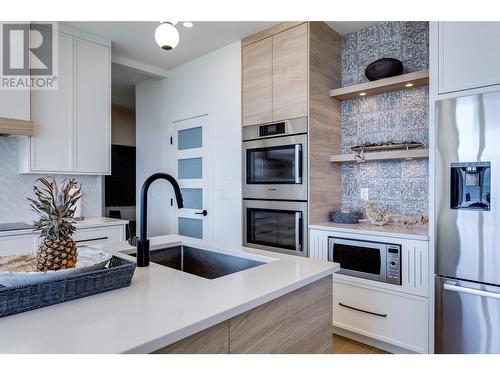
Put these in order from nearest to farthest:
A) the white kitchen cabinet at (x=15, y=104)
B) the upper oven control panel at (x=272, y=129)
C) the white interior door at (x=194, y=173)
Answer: the white kitchen cabinet at (x=15, y=104) → the upper oven control panel at (x=272, y=129) → the white interior door at (x=194, y=173)

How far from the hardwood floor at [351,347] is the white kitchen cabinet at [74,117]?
266 cm

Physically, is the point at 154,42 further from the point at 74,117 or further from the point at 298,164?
the point at 298,164

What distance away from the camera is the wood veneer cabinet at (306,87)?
2.73m

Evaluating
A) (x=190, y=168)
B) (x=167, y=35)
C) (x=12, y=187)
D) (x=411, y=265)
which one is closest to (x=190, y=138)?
(x=190, y=168)

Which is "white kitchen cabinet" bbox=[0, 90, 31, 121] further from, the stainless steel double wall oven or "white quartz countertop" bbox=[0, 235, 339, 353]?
"white quartz countertop" bbox=[0, 235, 339, 353]

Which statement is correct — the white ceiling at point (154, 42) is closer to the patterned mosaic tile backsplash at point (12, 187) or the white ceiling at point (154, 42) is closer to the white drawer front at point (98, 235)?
the patterned mosaic tile backsplash at point (12, 187)

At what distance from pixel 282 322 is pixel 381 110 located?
2.38 m

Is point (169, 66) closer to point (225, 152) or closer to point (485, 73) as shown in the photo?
point (225, 152)

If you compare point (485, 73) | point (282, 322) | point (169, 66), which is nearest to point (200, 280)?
point (282, 322)

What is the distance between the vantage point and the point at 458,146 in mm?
1971

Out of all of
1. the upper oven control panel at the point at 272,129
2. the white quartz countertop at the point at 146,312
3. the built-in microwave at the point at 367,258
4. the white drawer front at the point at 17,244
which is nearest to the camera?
the white quartz countertop at the point at 146,312

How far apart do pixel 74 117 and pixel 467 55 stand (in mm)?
3143

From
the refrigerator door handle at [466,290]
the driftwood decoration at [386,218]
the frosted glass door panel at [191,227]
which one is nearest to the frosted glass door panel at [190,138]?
the frosted glass door panel at [191,227]

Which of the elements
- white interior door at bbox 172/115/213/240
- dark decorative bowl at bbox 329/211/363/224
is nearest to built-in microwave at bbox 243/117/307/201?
dark decorative bowl at bbox 329/211/363/224
